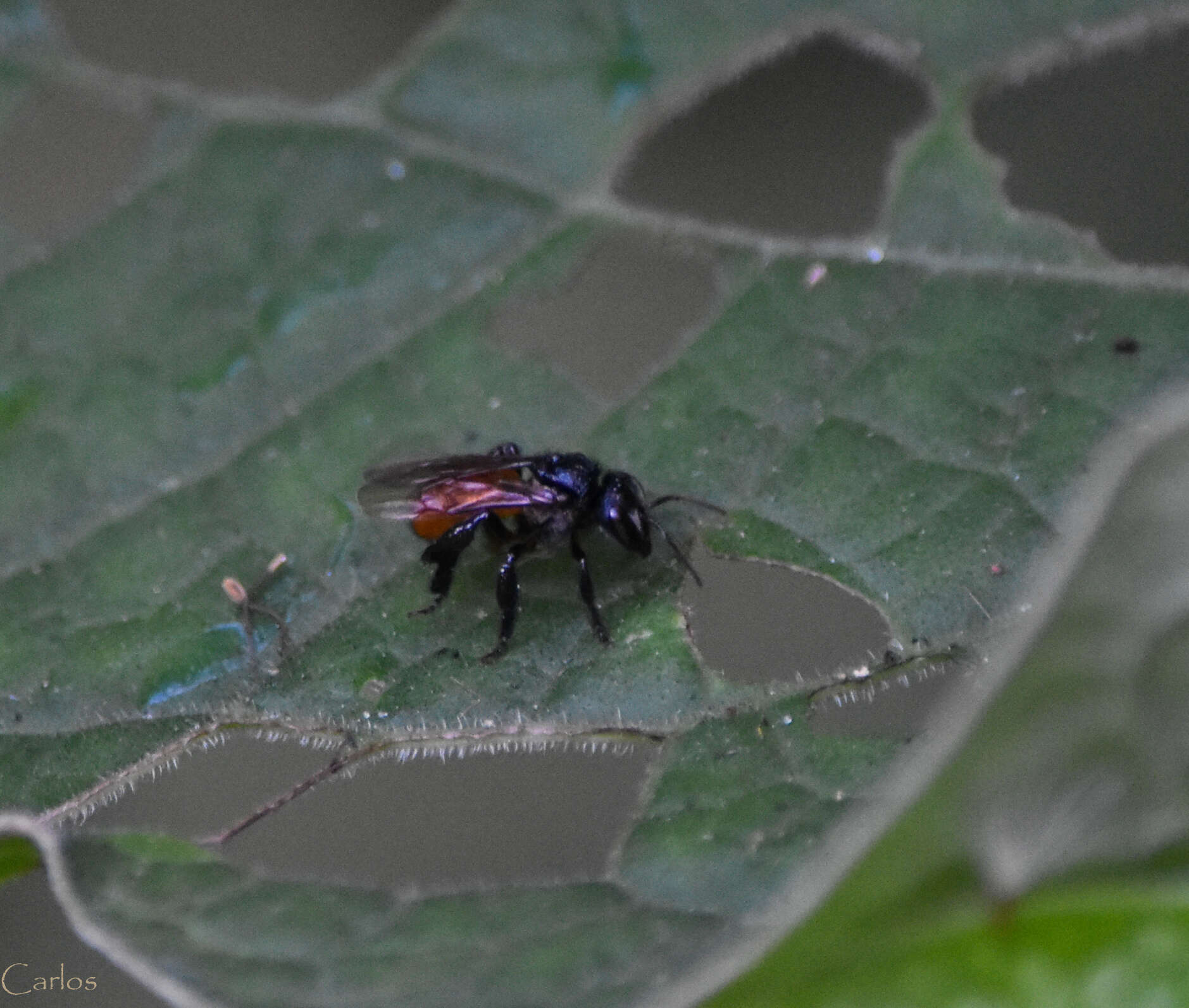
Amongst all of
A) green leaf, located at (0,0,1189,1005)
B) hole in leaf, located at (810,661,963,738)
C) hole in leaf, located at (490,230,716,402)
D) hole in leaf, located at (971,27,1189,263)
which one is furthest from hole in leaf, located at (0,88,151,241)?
hole in leaf, located at (810,661,963,738)

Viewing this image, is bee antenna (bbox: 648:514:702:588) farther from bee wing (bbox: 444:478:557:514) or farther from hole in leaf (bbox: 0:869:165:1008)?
hole in leaf (bbox: 0:869:165:1008)

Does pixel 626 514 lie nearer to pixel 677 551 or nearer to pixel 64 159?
pixel 677 551

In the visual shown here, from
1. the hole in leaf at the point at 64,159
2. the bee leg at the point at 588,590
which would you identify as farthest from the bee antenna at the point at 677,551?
the hole in leaf at the point at 64,159

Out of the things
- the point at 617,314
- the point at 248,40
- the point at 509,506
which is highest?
the point at 248,40

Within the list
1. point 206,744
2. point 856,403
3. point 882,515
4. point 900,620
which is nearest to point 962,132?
point 856,403

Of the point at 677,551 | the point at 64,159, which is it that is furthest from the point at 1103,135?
the point at 64,159

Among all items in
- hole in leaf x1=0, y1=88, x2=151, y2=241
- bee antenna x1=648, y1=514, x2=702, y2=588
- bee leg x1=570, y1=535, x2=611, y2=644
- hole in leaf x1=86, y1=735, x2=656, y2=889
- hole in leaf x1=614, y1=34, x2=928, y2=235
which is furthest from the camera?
hole in leaf x1=0, y1=88, x2=151, y2=241

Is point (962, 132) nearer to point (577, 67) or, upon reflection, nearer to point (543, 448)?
point (577, 67)
